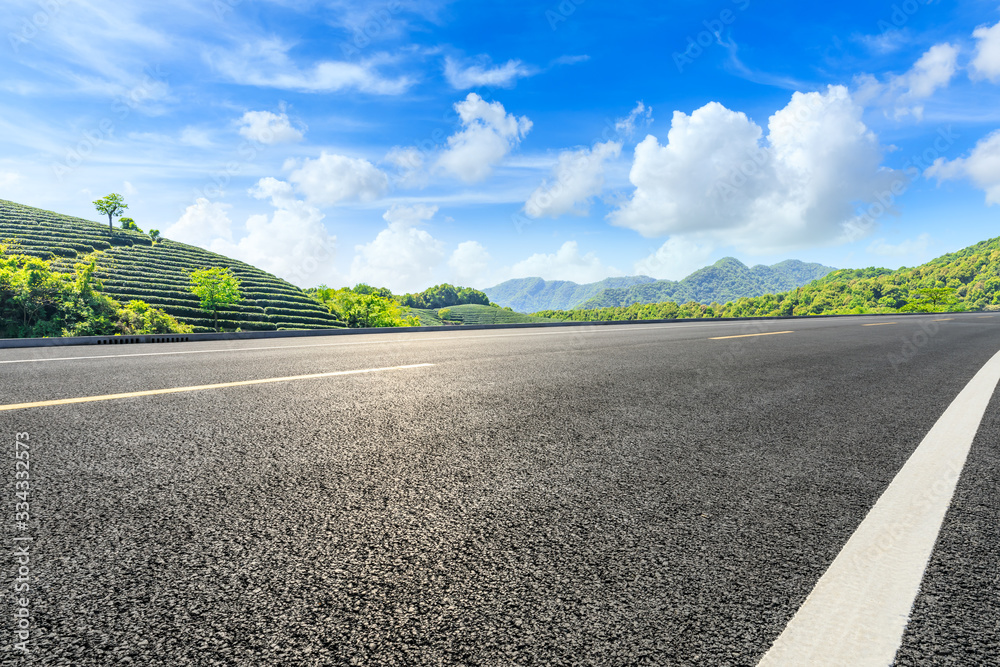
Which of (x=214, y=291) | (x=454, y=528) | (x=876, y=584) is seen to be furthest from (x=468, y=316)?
(x=876, y=584)

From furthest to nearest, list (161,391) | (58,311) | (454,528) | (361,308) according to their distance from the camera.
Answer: (361,308), (58,311), (161,391), (454,528)

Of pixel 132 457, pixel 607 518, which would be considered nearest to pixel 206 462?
pixel 132 457

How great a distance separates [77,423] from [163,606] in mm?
2611

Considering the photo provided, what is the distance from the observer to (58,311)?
53.6m

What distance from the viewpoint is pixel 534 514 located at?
201cm

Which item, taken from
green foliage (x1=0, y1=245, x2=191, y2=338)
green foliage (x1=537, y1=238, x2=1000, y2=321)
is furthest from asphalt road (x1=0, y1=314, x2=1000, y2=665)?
green foliage (x1=537, y1=238, x2=1000, y2=321)

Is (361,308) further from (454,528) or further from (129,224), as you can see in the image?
(454,528)

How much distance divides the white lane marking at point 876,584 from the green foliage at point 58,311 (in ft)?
202

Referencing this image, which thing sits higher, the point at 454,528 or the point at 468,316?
the point at 468,316

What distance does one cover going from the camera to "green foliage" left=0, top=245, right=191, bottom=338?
166 feet

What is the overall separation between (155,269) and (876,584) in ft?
354

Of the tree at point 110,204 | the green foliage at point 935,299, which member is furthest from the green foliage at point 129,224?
the green foliage at point 935,299

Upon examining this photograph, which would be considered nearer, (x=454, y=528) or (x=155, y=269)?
(x=454, y=528)

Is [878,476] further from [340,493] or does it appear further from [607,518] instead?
[340,493]
